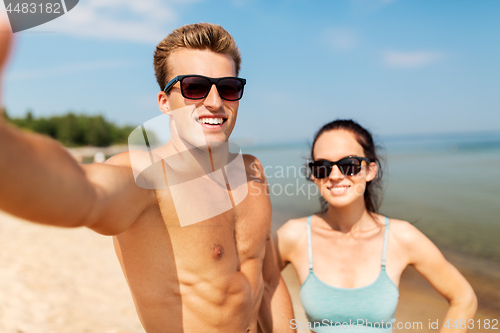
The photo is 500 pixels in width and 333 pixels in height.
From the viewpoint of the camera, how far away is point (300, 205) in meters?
12.9

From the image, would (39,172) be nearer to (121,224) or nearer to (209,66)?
(121,224)

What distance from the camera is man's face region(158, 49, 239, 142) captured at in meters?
1.82

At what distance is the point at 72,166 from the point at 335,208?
2.27 metres

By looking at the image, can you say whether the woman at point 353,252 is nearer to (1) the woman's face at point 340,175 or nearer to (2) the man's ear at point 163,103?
(1) the woman's face at point 340,175

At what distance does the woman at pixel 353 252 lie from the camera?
7.92 ft

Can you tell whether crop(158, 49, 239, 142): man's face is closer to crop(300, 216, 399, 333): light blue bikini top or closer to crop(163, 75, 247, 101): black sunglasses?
crop(163, 75, 247, 101): black sunglasses

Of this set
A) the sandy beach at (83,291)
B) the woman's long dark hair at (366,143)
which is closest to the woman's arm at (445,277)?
the woman's long dark hair at (366,143)

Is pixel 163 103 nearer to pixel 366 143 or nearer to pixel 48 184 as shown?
pixel 48 184

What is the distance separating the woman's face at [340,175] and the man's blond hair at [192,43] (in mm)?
1048

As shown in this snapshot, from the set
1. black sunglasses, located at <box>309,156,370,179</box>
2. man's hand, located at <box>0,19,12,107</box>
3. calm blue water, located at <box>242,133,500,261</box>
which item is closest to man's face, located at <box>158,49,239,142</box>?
black sunglasses, located at <box>309,156,370,179</box>

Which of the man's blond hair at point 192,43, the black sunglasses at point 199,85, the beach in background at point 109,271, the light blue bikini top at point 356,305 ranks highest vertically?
the man's blond hair at point 192,43

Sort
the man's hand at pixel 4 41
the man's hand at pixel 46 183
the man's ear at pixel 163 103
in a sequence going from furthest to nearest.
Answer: the man's ear at pixel 163 103
the man's hand at pixel 46 183
the man's hand at pixel 4 41

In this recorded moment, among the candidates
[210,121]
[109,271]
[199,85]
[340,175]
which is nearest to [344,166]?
[340,175]

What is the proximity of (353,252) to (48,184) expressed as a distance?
7.76ft
